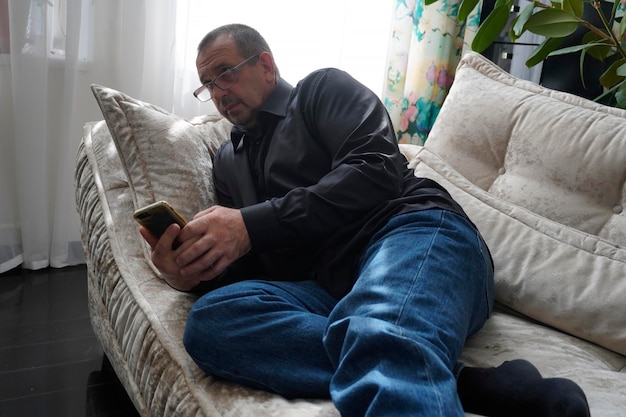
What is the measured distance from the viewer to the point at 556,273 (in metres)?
1.30

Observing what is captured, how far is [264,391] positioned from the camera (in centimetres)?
97

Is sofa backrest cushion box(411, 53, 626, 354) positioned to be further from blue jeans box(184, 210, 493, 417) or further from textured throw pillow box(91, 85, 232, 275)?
textured throw pillow box(91, 85, 232, 275)

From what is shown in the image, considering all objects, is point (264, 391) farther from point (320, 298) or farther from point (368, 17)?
point (368, 17)

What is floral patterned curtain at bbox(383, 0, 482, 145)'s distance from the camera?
2676 millimetres

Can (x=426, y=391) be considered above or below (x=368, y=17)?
below

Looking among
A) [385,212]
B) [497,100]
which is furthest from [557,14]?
[385,212]

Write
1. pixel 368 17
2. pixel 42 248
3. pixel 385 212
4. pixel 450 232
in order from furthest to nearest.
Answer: pixel 368 17 → pixel 42 248 → pixel 385 212 → pixel 450 232

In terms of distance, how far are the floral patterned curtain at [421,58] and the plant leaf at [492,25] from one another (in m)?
0.74

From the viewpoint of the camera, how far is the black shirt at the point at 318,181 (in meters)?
1.23

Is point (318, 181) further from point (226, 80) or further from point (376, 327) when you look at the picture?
point (376, 327)

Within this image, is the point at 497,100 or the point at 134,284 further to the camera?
the point at 497,100

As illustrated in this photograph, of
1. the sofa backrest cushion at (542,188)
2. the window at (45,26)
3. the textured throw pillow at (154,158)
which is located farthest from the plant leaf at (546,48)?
the window at (45,26)

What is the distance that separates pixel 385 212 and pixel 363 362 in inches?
17.4

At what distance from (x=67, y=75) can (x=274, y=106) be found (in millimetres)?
1046
